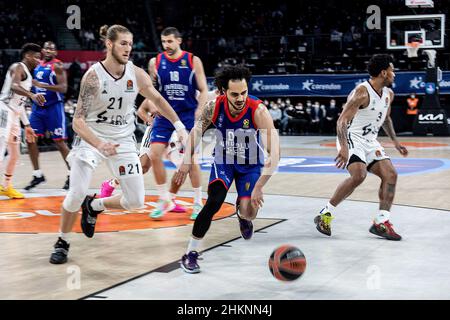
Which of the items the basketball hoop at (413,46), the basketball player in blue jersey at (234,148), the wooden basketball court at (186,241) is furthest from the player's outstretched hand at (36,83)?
the basketball hoop at (413,46)

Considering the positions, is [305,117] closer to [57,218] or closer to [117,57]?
[57,218]

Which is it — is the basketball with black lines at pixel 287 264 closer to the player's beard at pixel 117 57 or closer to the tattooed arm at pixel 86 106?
the tattooed arm at pixel 86 106

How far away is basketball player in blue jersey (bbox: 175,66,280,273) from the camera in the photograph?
513 cm

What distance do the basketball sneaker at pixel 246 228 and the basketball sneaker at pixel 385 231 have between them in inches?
49.8

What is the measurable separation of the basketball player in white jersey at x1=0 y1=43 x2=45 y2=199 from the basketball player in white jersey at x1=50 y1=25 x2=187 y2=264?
3.67 metres

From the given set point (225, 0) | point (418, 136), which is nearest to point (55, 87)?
point (418, 136)

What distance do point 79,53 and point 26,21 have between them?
4802 millimetres

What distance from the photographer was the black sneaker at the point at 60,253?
539cm

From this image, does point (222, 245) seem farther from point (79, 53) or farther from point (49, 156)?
point (79, 53)

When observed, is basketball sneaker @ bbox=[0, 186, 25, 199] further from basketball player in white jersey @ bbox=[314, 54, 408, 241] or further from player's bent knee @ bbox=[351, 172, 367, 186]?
player's bent knee @ bbox=[351, 172, 367, 186]

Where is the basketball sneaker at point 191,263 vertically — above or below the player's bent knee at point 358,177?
below

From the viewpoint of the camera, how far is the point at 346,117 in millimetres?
6422

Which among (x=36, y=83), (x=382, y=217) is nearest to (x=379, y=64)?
(x=382, y=217)

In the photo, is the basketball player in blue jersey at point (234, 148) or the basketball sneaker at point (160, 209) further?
the basketball sneaker at point (160, 209)
